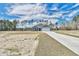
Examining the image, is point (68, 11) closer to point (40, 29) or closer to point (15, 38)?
Result: point (40, 29)

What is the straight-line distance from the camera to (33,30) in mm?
1966

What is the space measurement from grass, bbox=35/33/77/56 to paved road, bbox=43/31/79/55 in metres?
0.04

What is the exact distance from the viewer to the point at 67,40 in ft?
6.53

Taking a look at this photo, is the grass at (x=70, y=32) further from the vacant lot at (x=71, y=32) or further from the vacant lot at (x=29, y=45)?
the vacant lot at (x=29, y=45)

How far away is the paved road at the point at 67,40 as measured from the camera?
6.31ft

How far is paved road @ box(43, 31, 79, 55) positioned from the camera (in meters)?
1.92

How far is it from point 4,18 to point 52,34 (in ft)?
1.77

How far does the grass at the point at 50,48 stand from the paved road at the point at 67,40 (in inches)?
1.5

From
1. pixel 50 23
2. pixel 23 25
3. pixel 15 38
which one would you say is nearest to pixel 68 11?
pixel 50 23

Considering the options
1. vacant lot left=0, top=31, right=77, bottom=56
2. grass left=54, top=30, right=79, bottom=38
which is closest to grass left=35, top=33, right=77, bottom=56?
vacant lot left=0, top=31, right=77, bottom=56

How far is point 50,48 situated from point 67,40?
212 mm

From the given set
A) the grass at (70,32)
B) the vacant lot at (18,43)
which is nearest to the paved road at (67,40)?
the grass at (70,32)

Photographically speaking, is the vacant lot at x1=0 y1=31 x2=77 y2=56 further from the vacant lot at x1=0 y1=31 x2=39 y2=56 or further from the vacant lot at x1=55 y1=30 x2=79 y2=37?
the vacant lot at x1=55 y1=30 x2=79 y2=37

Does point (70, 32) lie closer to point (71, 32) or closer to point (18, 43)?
point (71, 32)
